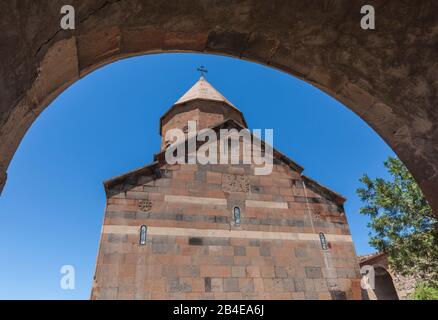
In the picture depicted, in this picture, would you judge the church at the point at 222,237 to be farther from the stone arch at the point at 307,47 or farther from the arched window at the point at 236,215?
the stone arch at the point at 307,47

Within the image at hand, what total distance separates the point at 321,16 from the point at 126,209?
5.91 metres

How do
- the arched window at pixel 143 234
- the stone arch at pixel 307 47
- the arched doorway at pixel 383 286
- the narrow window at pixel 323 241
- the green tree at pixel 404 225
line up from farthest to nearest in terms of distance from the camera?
1. the arched doorway at pixel 383 286
2. the green tree at pixel 404 225
3. the narrow window at pixel 323 241
4. the arched window at pixel 143 234
5. the stone arch at pixel 307 47

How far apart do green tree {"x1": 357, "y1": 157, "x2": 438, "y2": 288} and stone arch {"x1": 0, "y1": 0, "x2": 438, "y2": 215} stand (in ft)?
31.3

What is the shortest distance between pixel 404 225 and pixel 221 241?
26.2 ft

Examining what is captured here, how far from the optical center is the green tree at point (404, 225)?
33.3 feet

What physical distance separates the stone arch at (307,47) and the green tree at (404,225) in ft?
31.3

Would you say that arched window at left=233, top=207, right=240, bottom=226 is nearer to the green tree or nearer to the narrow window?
the narrow window

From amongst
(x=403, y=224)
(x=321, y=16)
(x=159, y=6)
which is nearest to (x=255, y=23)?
(x=321, y=16)

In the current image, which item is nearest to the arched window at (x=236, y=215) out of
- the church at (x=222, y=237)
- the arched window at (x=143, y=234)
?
the church at (x=222, y=237)

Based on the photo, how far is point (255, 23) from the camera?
6.93 feet

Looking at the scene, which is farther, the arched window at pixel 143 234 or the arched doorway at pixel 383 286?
the arched doorway at pixel 383 286

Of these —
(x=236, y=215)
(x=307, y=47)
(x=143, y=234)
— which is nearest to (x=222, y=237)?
(x=236, y=215)

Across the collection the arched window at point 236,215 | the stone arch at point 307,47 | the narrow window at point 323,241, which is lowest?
the stone arch at point 307,47

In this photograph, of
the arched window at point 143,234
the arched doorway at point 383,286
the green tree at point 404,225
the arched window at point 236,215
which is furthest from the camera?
the arched doorway at point 383,286
